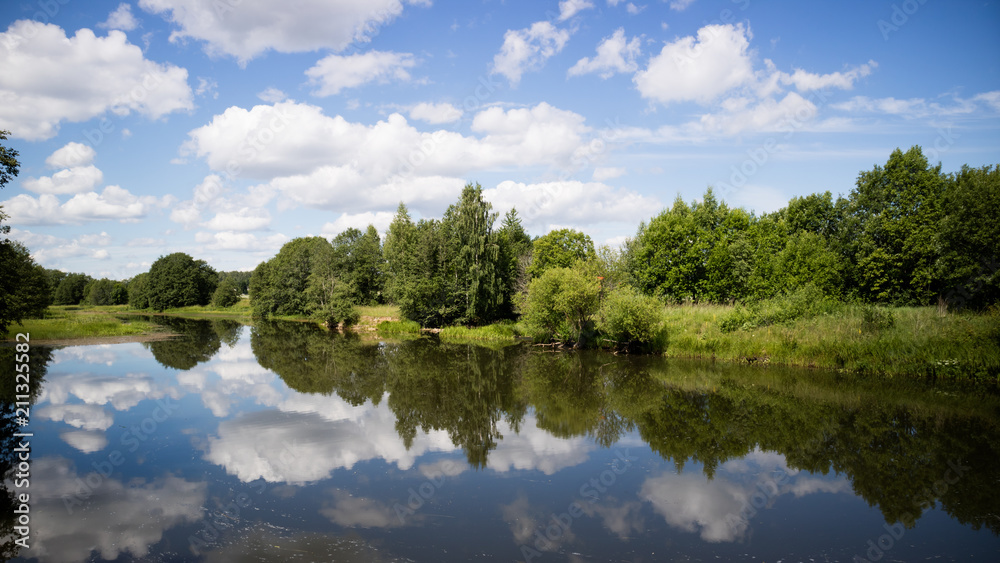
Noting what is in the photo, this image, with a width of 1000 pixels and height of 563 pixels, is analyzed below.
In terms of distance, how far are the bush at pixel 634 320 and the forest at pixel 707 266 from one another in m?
0.08

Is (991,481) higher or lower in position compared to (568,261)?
lower

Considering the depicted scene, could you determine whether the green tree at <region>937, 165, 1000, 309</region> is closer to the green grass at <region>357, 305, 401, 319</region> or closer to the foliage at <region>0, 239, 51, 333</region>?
the green grass at <region>357, 305, 401, 319</region>

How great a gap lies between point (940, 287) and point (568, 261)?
26736 millimetres

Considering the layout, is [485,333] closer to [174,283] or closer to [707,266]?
[707,266]

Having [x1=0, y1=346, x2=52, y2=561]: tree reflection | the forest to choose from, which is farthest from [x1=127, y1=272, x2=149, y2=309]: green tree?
[x1=0, y1=346, x2=52, y2=561]: tree reflection

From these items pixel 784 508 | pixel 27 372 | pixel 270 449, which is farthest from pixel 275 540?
pixel 27 372

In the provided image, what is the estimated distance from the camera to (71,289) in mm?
96625

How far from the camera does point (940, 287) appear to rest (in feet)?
93.2

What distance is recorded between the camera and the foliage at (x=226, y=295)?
250 feet

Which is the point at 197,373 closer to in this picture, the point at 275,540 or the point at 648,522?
the point at 275,540

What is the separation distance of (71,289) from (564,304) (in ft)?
376

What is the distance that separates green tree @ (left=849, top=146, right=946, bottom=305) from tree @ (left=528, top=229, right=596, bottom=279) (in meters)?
22.0

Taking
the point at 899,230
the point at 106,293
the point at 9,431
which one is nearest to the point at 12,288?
the point at 9,431

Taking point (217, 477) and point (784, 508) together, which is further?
point (217, 477)
